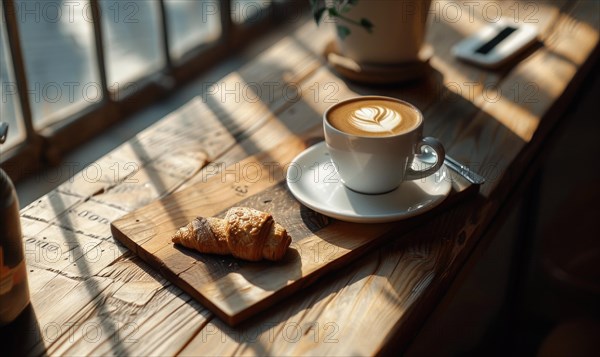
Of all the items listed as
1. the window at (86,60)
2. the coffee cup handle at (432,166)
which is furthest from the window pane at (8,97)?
the coffee cup handle at (432,166)

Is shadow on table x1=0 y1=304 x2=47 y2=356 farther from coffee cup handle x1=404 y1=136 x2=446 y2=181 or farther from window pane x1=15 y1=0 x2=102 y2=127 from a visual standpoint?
window pane x1=15 y1=0 x2=102 y2=127

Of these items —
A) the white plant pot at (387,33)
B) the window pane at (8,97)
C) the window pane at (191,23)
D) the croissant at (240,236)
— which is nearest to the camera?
the croissant at (240,236)

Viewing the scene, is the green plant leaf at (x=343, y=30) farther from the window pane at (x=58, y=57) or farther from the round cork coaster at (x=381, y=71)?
the window pane at (x=58, y=57)

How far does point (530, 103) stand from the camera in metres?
1.36

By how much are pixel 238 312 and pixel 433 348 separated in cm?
74

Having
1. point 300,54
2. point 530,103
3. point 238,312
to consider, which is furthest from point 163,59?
point 238,312

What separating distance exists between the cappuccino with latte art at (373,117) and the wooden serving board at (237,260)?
0.12 meters

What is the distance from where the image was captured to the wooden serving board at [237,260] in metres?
0.87

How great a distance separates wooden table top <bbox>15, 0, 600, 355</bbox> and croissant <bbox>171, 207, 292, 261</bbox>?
6 centimetres

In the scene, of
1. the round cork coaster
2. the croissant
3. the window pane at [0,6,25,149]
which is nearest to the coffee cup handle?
the croissant

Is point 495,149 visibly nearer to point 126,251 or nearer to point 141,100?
point 126,251

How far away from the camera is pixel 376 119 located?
104 centimetres

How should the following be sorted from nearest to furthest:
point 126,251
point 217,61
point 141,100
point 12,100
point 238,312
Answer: point 238,312, point 126,251, point 12,100, point 141,100, point 217,61

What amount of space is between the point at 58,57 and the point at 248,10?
88 cm
